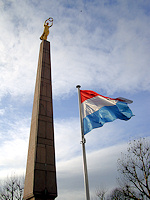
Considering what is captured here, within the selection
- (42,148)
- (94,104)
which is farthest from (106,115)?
(42,148)

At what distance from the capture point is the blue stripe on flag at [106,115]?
10031mm

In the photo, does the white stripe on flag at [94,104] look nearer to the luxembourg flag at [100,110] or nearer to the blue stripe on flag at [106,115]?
the luxembourg flag at [100,110]

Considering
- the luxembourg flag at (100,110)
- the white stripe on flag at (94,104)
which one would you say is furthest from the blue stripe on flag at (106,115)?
the white stripe on flag at (94,104)

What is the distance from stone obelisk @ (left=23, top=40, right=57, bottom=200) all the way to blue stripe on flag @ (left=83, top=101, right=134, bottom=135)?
6.38 ft

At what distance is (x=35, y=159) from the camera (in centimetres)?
843

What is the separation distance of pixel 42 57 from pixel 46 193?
8101mm

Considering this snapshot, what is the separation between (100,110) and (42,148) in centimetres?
372

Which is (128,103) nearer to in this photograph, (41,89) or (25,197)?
(41,89)

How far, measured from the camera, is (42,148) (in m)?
8.97

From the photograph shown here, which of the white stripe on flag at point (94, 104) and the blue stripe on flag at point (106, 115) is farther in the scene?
the white stripe on flag at point (94, 104)

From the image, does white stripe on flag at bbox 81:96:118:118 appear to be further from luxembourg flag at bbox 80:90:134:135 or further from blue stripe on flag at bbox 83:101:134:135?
blue stripe on flag at bbox 83:101:134:135

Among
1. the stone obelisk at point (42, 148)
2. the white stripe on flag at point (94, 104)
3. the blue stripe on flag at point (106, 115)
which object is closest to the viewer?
the stone obelisk at point (42, 148)

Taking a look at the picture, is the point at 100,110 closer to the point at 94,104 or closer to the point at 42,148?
the point at 94,104

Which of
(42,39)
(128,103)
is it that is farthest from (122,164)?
(42,39)
